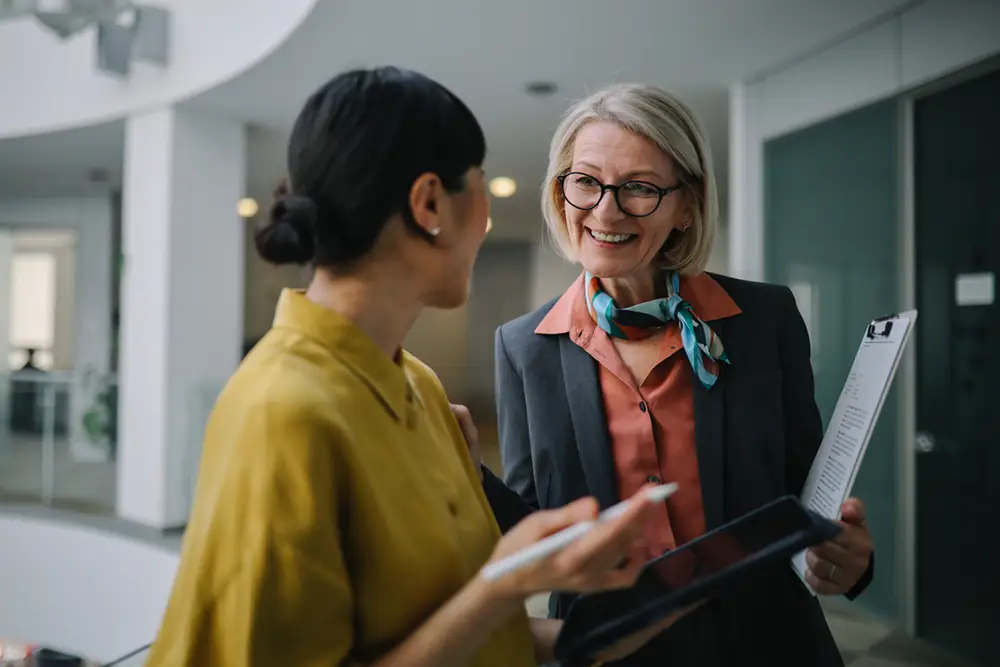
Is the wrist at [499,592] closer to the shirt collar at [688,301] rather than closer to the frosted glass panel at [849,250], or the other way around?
the shirt collar at [688,301]

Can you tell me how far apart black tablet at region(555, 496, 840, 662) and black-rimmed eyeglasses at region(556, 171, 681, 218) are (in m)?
0.51

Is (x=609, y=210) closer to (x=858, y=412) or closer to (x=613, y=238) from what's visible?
(x=613, y=238)

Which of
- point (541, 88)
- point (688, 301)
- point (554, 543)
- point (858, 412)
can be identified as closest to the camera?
point (554, 543)

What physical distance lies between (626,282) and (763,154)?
13.1 ft

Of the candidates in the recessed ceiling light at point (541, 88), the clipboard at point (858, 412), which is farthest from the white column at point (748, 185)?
the clipboard at point (858, 412)

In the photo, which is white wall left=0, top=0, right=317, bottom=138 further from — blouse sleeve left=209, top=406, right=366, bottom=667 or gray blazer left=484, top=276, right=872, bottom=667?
blouse sleeve left=209, top=406, right=366, bottom=667

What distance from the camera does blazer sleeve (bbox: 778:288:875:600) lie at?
1.21m

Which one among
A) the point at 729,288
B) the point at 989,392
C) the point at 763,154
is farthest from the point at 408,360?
the point at 763,154

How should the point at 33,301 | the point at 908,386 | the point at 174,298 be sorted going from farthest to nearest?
the point at 33,301
the point at 174,298
the point at 908,386

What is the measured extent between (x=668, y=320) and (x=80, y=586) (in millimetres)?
6932

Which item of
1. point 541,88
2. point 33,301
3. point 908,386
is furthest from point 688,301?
point 33,301

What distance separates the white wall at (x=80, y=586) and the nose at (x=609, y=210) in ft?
16.7

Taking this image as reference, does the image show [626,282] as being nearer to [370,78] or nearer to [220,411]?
[370,78]

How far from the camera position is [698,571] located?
0.77m
